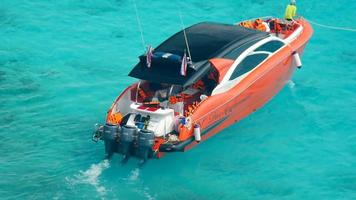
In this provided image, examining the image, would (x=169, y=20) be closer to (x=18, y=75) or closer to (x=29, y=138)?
(x=18, y=75)

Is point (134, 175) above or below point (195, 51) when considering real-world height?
below

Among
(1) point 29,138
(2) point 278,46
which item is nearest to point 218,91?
(2) point 278,46

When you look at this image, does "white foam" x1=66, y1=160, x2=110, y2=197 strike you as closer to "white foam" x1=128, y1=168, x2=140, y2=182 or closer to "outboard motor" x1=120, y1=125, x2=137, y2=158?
"white foam" x1=128, y1=168, x2=140, y2=182

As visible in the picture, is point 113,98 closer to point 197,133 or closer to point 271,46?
point 271,46

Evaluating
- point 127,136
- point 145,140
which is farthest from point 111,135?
point 145,140

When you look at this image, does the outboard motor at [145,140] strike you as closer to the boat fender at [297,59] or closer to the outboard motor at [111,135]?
the outboard motor at [111,135]
